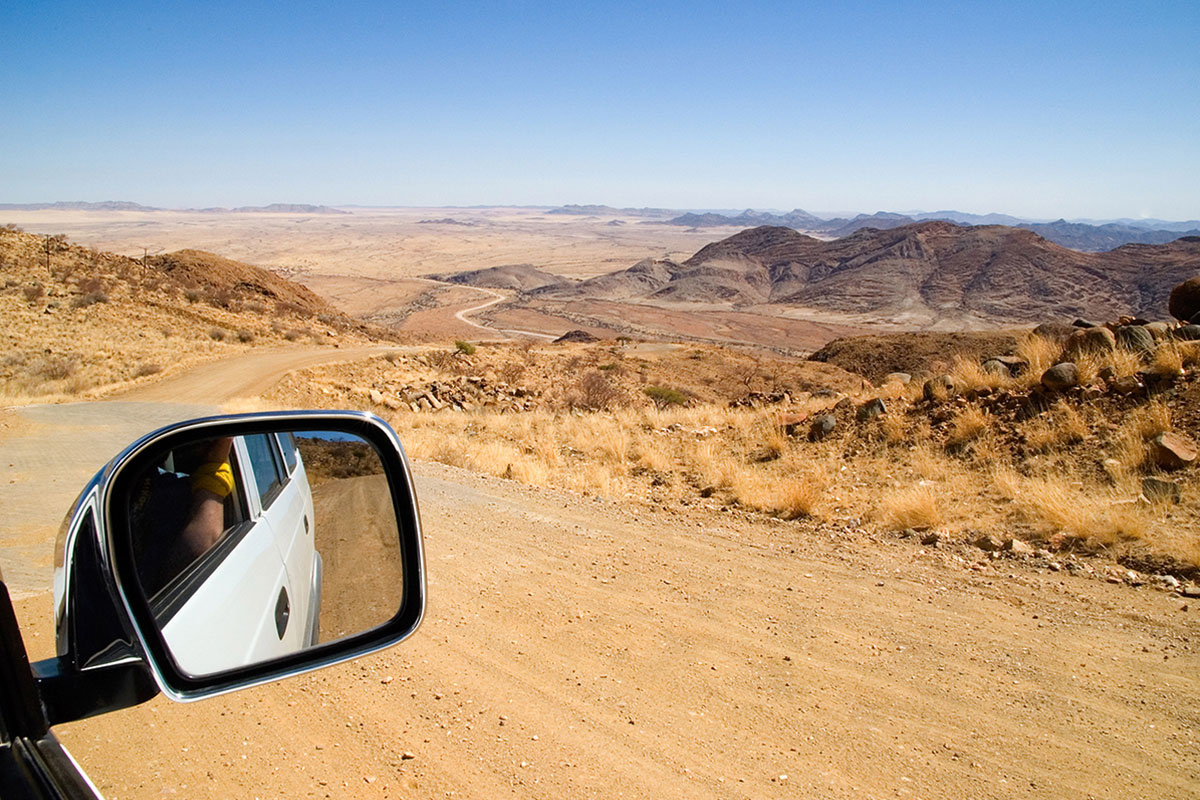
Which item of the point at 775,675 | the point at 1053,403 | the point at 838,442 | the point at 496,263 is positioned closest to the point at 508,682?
the point at 775,675

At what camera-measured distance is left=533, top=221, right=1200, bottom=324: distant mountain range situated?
81.0 metres

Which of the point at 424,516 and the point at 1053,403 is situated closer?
the point at 424,516

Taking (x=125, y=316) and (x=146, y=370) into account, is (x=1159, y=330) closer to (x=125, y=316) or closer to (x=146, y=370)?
(x=146, y=370)

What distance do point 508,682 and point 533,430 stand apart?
960 cm

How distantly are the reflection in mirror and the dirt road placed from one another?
1.33 m

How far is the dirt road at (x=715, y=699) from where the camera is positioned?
131 inches

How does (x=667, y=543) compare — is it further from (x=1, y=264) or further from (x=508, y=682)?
(x=1, y=264)

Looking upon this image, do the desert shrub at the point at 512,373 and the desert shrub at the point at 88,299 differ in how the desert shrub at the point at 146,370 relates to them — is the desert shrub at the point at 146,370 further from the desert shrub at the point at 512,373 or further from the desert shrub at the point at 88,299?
the desert shrub at the point at 512,373

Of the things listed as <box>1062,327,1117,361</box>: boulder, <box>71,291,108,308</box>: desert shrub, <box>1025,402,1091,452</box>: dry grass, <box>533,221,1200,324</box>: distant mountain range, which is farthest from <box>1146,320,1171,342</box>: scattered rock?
<box>533,221,1200,324</box>: distant mountain range

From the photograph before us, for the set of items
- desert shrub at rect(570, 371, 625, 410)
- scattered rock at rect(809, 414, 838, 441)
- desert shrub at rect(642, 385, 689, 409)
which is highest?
scattered rock at rect(809, 414, 838, 441)

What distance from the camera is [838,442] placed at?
1095cm

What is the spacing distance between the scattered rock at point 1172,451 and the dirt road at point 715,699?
2.86 m

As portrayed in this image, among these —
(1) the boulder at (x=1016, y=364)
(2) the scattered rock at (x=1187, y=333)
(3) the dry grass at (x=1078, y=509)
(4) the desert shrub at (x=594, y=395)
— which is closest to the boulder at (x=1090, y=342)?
(1) the boulder at (x=1016, y=364)

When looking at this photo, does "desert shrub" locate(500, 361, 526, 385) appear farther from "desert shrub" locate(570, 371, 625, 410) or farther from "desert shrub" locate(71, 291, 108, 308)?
"desert shrub" locate(71, 291, 108, 308)
